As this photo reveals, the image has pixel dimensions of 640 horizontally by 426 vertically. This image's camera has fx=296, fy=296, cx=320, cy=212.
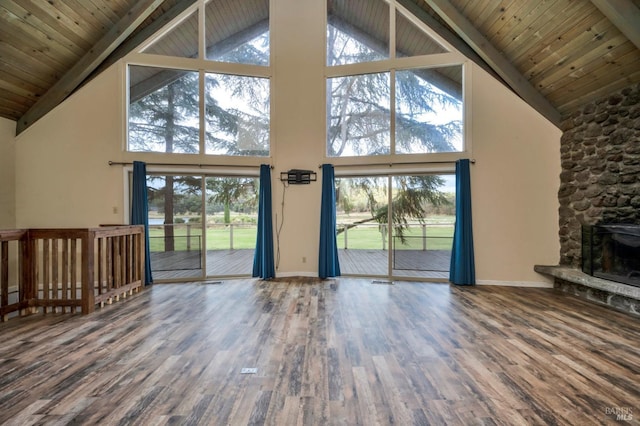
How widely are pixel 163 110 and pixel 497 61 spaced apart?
577 cm

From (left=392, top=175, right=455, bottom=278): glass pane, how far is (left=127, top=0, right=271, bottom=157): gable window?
282cm

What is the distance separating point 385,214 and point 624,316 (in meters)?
3.42

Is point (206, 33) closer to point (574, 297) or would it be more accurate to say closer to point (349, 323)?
point (349, 323)

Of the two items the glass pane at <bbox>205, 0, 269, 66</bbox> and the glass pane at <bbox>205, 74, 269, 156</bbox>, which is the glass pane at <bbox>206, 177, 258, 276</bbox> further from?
the glass pane at <bbox>205, 0, 269, 66</bbox>

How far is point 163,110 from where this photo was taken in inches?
215

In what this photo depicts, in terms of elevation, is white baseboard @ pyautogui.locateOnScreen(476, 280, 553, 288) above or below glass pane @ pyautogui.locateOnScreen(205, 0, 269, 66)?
below

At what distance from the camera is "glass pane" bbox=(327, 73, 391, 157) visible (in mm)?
5637

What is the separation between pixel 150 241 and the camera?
5359mm

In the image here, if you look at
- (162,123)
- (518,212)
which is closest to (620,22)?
(518,212)

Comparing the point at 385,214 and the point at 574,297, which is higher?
the point at 385,214

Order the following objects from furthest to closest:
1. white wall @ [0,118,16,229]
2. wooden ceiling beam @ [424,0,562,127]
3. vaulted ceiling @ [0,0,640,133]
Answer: white wall @ [0,118,16,229]
wooden ceiling beam @ [424,0,562,127]
vaulted ceiling @ [0,0,640,133]

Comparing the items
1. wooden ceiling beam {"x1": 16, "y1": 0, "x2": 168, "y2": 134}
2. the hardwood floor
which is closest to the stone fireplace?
the hardwood floor

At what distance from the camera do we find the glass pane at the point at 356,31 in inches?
224

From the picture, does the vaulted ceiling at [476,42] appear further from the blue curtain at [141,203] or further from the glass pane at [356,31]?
the blue curtain at [141,203]
